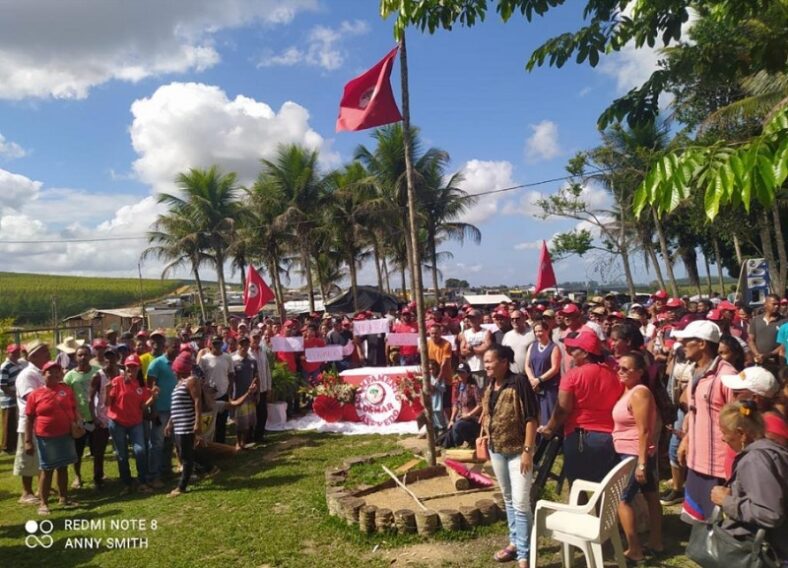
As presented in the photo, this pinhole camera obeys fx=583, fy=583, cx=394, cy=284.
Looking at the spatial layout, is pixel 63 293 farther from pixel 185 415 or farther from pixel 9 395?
pixel 185 415

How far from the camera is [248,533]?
227 inches

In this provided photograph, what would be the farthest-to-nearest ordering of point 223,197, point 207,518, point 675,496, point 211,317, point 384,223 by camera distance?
point 211,317 → point 223,197 → point 384,223 → point 207,518 → point 675,496

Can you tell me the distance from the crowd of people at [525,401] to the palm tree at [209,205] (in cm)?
2033

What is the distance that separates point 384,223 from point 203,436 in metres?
23.5

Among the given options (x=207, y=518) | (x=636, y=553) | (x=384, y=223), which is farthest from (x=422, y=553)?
(x=384, y=223)

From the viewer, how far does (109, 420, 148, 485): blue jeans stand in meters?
7.49

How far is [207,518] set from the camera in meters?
6.27

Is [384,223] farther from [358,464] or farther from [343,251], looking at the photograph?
[358,464]

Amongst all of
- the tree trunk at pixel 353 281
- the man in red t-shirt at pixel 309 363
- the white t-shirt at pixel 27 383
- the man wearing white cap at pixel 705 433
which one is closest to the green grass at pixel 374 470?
the man wearing white cap at pixel 705 433

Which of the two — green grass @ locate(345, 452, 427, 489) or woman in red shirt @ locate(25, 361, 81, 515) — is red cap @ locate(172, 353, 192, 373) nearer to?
woman in red shirt @ locate(25, 361, 81, 515)

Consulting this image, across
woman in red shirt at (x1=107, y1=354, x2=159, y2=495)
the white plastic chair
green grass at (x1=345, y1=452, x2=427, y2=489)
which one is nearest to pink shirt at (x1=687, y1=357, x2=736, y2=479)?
the white plastic chair

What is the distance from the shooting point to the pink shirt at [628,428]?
4.20 metres

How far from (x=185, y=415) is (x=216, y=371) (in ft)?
5.64

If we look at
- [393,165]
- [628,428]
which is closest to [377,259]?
[393,165]
